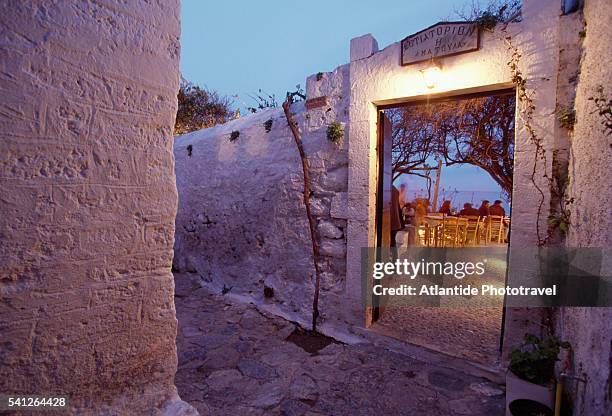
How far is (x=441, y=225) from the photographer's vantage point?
6.82 meters

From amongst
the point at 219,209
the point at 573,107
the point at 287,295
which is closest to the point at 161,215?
the point at 573,107

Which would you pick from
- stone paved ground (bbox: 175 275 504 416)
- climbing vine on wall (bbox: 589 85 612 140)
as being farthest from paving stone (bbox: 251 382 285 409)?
climbing vine on wall (bbox: 589 85 612 140)

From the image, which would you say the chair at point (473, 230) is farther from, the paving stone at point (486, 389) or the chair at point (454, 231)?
the paving stone at point (486, 389)

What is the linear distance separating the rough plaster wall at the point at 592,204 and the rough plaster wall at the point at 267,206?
6.20ft

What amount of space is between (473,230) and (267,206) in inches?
229

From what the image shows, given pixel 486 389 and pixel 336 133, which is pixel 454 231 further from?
pixel 486 389

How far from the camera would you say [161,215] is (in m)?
1.12

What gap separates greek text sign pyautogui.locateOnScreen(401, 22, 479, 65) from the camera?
2736 millimetres

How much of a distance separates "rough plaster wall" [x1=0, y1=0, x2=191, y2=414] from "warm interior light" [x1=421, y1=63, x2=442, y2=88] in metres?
2.31

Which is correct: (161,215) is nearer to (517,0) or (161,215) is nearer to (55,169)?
(55,169)

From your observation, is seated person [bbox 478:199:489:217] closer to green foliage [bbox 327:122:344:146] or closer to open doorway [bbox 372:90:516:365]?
open doorway [bbox 372:90:516:365]

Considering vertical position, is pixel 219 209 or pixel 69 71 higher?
pixel 69 71

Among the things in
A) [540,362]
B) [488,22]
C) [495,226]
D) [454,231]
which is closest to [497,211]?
[495,226]

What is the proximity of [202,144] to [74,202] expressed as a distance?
4.59 metres
